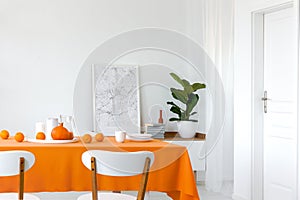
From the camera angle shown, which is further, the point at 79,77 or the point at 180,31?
the point at 180,31

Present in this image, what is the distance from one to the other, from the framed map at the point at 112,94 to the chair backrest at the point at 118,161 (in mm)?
2624

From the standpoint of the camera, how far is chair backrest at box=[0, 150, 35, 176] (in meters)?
2.87

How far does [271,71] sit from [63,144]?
2.44 meters

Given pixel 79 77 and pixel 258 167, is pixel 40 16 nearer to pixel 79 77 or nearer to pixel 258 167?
pixel 79 77

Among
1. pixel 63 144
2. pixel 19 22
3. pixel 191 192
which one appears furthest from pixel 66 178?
pixel 19 22

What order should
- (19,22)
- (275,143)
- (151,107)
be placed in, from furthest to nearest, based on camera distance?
(151,107) → (19,22) → (275,143)

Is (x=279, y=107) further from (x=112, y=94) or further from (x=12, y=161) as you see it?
(x=12, y=161)

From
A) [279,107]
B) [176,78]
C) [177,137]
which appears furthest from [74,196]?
[279,107]

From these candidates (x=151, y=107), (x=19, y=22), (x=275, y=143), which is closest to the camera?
(x=275, y=143)

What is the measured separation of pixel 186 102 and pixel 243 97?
88 cm

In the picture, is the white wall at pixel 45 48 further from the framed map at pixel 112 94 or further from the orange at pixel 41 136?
the orange at pixel 41 136

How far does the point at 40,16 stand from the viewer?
18.1 ft

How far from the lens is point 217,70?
568 cm

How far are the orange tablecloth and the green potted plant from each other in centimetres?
250
